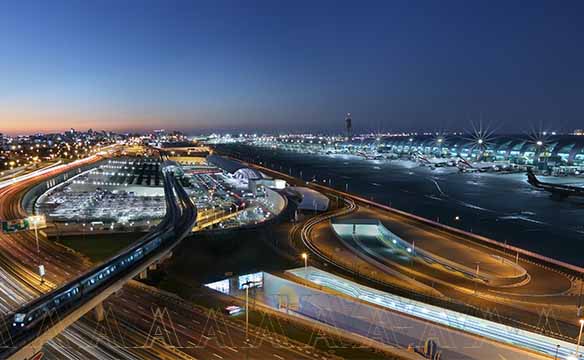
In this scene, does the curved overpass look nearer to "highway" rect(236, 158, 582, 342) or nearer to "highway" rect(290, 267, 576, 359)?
"highway" rect(290, 267, 576, 359)

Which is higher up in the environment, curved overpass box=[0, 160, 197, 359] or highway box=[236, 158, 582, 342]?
curved overpass box=[0, 160, 197, 359]

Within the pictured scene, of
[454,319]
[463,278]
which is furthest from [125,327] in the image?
[463,278]

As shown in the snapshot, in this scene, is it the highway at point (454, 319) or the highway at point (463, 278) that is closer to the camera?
the highway at point (454, 319)

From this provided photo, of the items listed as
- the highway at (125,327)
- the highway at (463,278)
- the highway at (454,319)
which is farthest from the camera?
the highway at (463,278)

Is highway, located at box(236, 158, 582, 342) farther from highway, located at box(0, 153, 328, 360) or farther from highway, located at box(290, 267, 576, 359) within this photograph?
highway, located at box(0, 153, 328, 360)

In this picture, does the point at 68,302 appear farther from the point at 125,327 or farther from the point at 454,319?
the point at 454,319

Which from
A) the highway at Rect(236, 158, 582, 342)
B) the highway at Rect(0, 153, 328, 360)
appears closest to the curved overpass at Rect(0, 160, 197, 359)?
the highway at Rect(0, 153, 328, 360)

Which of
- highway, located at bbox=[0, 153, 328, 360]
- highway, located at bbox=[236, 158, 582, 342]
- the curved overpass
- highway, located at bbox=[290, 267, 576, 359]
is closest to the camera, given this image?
the curved overpass

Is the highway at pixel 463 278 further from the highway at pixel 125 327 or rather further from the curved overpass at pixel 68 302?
the curved overpass at pixel 68 302

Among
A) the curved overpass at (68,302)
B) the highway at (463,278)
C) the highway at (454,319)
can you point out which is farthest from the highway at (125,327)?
the highway at (463,278)

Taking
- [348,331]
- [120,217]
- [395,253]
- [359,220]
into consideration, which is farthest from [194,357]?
[120,217]

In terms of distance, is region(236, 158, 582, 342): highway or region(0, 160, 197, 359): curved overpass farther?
region(236, 158, 582, 342): highway

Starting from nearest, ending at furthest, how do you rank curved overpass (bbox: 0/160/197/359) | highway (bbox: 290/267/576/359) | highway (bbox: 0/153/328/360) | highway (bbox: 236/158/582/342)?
curved overpass (bbox: 0/160/197/359)
highway (bbox: 0/153/328/360)
highway (bbox: 290/267/576/359)
highway (bbox: 236/158/582/342)
